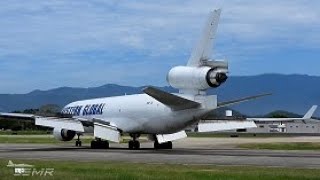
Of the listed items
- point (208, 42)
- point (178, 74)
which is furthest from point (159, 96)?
point (208, 42)

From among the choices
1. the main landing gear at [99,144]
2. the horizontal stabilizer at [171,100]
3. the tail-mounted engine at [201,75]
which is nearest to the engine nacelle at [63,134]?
the main landing gear at [99,144]

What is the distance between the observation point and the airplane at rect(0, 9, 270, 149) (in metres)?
46.2

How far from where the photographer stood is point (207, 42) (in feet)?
155

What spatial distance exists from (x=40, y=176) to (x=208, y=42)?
25.8 meters

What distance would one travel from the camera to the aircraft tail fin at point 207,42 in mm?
46969

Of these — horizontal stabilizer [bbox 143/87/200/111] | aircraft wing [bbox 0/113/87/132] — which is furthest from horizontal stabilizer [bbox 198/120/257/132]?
aircraft wing [bbox 0/113/87/132]

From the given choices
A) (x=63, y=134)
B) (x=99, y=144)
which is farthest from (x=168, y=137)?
(x=63, y=134)

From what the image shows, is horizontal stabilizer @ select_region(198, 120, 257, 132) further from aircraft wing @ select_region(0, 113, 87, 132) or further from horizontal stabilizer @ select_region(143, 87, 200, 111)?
aircraft wing @ select_region(0, 113, 87, 132)

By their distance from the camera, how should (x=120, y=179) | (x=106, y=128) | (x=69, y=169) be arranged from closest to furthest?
(x=120, y=179) → (x=69, y=169) → (x=106, y=128)

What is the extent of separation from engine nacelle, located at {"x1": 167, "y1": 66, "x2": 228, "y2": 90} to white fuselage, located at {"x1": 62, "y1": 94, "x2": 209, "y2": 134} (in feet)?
7.11

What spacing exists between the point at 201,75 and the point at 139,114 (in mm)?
9836

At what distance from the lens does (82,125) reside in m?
54.4

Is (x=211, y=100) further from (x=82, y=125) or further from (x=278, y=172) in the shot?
(x=278, y=172)

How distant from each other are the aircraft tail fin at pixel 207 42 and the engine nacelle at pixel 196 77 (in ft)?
2.47
